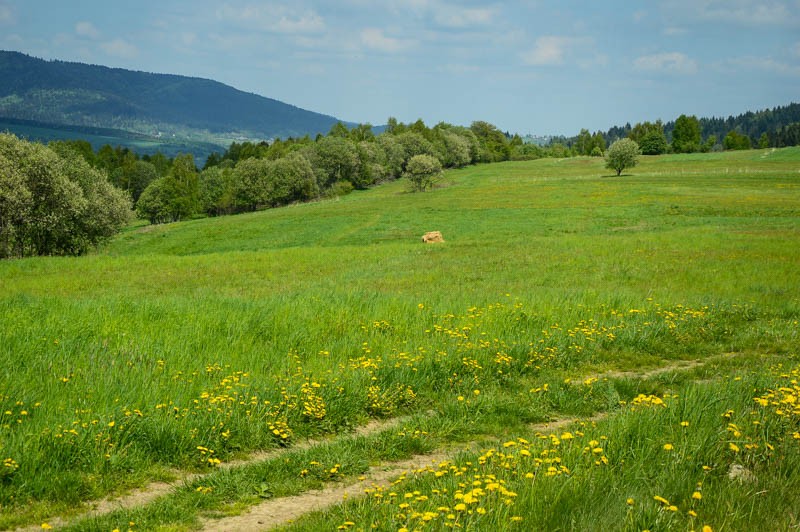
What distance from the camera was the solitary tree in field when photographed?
4358 inches

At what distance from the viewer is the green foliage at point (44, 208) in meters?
45.4

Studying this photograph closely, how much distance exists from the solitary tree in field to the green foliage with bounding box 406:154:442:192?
109 ft

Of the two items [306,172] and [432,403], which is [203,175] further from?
[432,403]

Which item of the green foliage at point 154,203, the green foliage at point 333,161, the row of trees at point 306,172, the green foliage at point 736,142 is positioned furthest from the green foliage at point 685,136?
the green foliage at point 154,203

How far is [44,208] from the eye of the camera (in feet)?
159

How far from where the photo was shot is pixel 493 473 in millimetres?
6180

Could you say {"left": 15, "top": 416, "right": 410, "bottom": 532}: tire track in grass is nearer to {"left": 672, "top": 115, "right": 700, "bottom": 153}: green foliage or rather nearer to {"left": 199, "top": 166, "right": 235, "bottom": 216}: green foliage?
{"left": 199, "top": 166, "right": 235, "bottom": 216}: green foliage

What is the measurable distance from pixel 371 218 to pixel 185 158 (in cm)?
10339

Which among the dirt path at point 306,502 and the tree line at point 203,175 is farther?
the tree line at point 203,175

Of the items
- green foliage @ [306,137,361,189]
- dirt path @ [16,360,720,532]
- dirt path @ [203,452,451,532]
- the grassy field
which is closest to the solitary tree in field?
green foliage @ [306,137,361,189]

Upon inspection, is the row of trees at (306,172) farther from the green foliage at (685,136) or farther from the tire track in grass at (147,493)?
the tire track in grass at (147,493)

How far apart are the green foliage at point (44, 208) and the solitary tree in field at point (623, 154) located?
291ft

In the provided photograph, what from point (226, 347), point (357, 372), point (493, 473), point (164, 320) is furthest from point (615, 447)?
point (164, 320)

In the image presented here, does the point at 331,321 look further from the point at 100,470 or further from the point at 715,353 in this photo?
the point at 715,353
